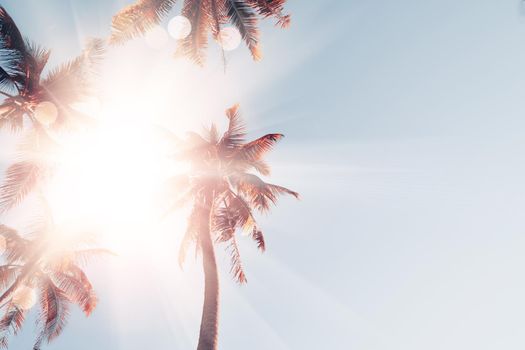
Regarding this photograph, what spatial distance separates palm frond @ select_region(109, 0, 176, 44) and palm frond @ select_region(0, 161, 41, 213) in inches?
219

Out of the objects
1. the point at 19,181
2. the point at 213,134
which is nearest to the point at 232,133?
the point at 213,134

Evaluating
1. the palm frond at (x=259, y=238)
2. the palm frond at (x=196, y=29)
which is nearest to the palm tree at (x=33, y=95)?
the palm frond at (x=196, y=29)

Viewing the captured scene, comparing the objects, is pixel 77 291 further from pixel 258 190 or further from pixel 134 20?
pixel 134 20

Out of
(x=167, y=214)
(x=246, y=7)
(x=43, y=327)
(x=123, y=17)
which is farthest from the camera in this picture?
(x=43, y=327)

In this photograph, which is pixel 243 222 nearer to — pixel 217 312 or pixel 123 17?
pixel 217 312

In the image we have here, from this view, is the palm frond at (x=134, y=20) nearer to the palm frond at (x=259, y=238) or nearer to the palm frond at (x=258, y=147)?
the palm frond at (x=258, y=147)

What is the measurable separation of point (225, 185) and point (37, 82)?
→ 7.73 meters

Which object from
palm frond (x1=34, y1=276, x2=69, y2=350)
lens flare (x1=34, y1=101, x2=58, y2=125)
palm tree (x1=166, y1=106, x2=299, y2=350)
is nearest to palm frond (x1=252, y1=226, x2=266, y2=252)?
palm tree (x1=166, y1=106, x2=299, y2=350)

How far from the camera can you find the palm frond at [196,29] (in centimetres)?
1366

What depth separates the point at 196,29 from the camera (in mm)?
13859

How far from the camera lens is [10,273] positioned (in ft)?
57.2

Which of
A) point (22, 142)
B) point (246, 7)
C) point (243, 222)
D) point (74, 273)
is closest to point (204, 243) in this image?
point (243, 222)

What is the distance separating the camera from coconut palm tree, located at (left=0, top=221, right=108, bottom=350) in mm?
16766

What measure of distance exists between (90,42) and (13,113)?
3.89 metres
